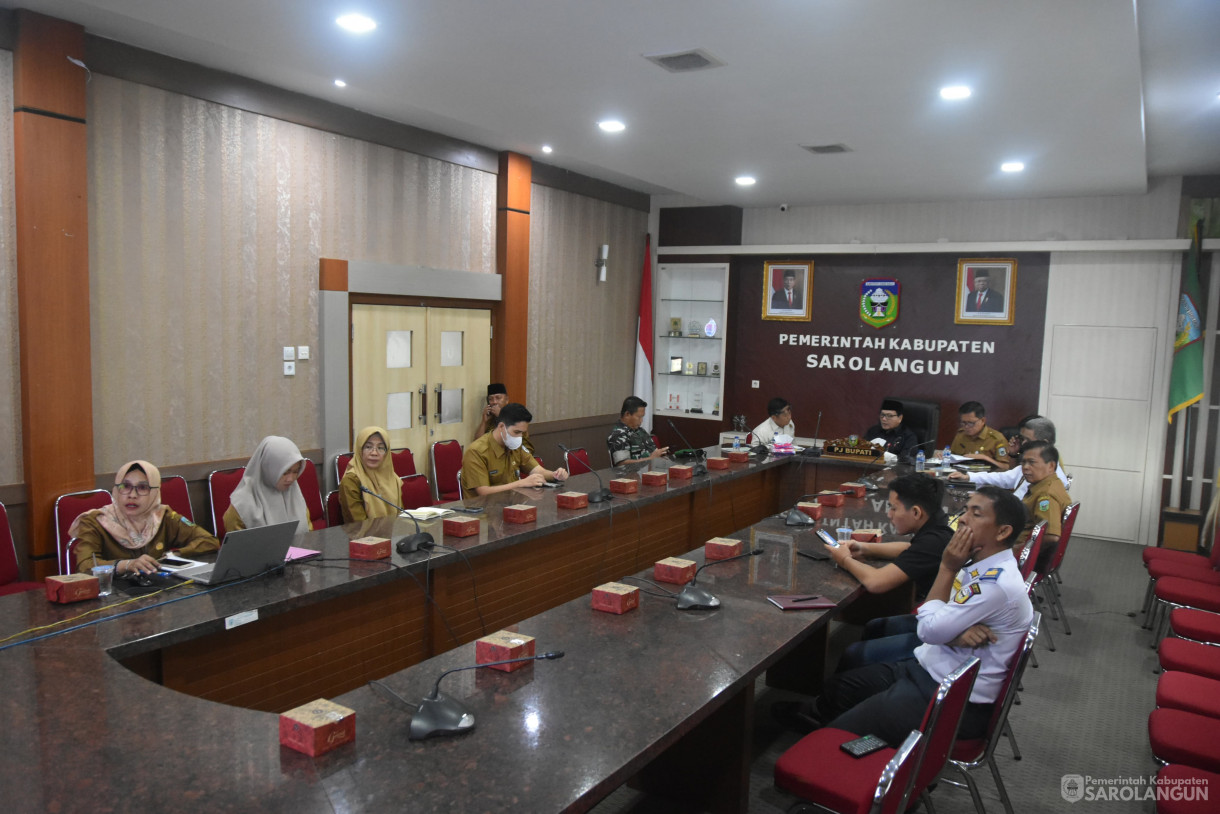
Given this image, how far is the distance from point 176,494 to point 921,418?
5680 mm

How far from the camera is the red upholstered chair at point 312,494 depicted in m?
5.00

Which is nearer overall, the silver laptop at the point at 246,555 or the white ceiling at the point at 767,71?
the silver laptop at the point at 246,555

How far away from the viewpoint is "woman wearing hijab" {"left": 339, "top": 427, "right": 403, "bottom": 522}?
4.12 m

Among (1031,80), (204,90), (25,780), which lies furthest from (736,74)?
(25,780)

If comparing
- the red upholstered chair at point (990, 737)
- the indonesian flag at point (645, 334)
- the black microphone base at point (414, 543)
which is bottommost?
the red upholstered chair at point (990, 737)

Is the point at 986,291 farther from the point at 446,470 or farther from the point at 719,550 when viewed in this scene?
the point at 719,550

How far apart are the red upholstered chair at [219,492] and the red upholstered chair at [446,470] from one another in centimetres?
162

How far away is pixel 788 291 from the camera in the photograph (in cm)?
827

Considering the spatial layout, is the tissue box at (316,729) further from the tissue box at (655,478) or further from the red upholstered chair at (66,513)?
the tissue box at (655,478)

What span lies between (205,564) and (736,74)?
3.01 m

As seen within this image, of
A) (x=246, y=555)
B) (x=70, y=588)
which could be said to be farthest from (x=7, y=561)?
(x=246, y=555)

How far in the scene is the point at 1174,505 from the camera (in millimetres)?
6781

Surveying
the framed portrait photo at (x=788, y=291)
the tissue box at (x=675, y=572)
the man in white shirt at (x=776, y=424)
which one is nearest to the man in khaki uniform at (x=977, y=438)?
the man in white shirt at (x=776, y=424)

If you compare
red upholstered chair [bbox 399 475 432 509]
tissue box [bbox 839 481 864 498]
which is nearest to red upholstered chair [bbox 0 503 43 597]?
red upholstered chair [bbox 399 475 432 509]
